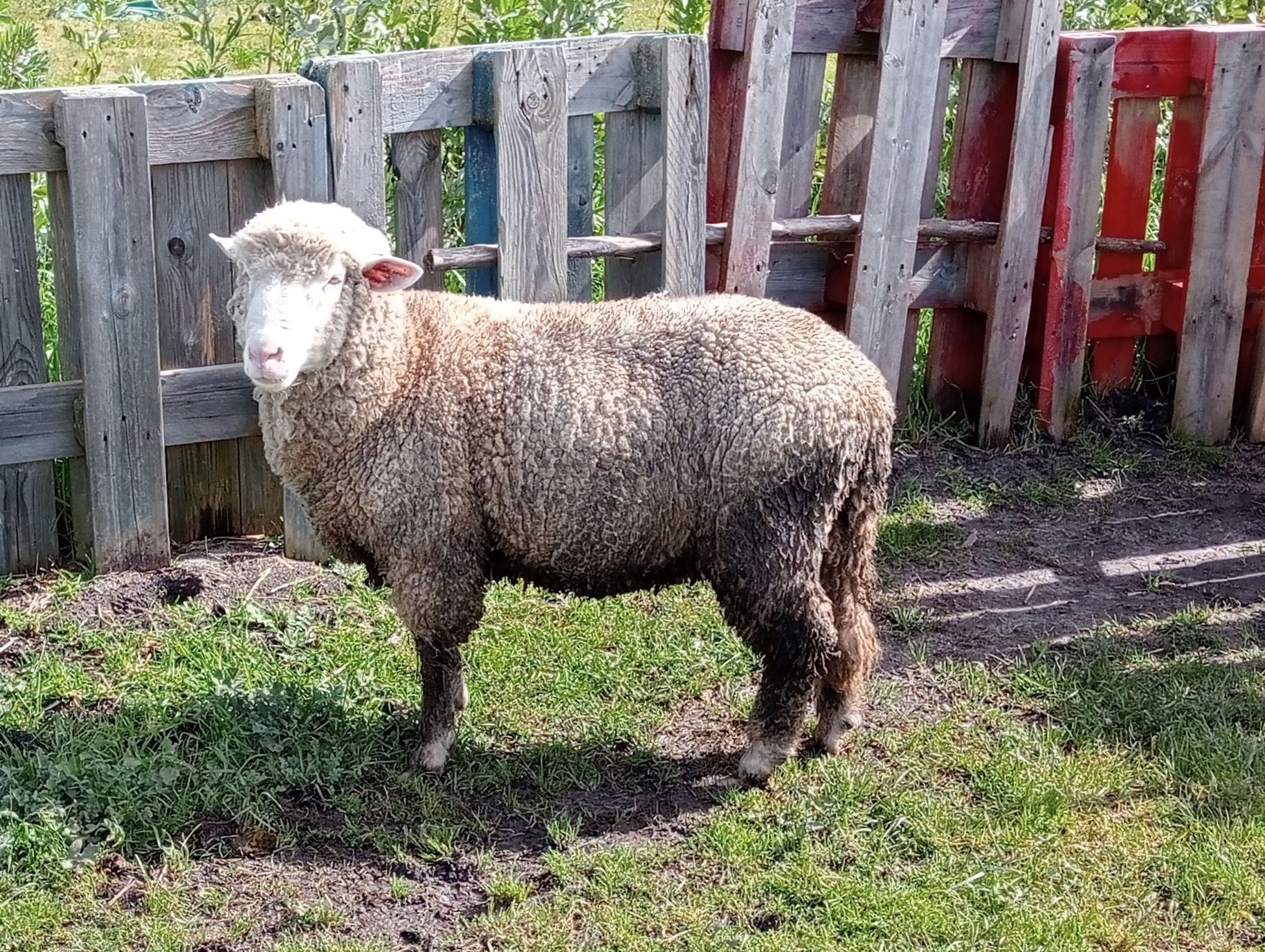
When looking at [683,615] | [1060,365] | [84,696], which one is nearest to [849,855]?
[683,615]

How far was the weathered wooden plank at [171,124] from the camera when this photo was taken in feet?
14.9

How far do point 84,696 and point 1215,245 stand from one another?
4.65 metres

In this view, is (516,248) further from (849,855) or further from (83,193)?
(849,855)

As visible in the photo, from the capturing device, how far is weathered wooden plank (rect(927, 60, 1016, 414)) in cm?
604

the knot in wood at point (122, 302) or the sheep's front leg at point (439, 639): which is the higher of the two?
the knot in wood at point (122, 302)

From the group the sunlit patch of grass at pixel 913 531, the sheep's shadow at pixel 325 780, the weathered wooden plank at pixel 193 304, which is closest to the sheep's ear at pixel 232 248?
the weathered wooden plank at pixel 193 304

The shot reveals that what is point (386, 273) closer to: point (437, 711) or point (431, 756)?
point (437, 711)

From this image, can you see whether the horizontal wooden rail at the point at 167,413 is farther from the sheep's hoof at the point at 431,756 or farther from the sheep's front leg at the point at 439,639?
the sheep's hoof at the point at 431,756

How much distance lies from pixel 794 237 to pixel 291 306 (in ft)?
8.86

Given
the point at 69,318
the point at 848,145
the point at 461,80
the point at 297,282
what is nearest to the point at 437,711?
the point at 297,282

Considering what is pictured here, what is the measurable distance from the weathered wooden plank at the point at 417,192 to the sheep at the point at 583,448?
1109mm

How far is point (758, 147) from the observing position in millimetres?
5473

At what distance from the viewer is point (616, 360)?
3.95m

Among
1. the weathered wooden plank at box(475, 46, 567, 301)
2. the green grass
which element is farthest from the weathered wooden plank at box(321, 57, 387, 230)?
the green grass
